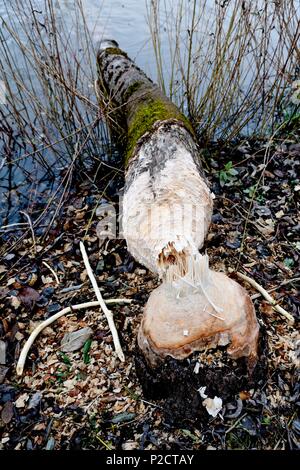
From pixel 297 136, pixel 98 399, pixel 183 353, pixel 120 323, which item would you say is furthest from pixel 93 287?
pixel 297 136

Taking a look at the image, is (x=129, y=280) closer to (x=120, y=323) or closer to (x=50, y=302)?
(x=120, y=323)

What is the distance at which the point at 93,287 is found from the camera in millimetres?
2207

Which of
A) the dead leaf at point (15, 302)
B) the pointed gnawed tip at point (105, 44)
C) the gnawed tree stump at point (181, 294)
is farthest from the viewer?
the pointed gnawed tip at point (105, 44)

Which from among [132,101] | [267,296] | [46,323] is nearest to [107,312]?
[46,323]

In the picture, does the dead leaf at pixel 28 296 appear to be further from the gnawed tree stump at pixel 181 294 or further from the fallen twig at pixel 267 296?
the fallen twig at pixel 267 296

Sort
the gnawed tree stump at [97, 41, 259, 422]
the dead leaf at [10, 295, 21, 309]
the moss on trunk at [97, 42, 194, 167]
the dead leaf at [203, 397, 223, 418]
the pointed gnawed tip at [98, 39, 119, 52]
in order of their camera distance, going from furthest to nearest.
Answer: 1. the pointed gnawed tip at [98, 39, 119, 52]
2. the moss on trunk at [97, 42, 194, 167]
3. the dead leaf at [10, 295, 21, 309]
4. the dead leaf at [203, 397, 223, 418]
5. the gnawed tree stump at [97, 41, 259, 422]

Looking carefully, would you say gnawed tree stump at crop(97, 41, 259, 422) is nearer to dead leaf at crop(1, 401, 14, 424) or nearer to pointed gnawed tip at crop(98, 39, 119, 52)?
dead leaf at crop(1, 401, 14, 424)

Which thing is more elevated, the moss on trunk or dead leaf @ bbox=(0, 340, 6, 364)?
the moss on trunk

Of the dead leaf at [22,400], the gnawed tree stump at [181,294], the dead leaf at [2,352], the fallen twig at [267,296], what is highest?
the gnawed tree stump at [181,294]

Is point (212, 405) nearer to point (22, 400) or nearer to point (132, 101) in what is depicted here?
point (22, 400)

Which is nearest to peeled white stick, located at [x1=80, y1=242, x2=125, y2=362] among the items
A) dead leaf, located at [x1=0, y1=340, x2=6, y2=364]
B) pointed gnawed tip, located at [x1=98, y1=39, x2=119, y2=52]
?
dead leaf, located at [x1=0, y1=340, x2=6, y2=364]

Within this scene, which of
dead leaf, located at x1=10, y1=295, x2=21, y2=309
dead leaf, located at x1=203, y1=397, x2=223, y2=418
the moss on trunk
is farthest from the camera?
the moss on trunk

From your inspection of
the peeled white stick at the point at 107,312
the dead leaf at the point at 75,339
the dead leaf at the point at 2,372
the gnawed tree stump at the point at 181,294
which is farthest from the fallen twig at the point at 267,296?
the dead leaf at the point at 2,372

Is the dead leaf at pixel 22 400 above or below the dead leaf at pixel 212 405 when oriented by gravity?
below
